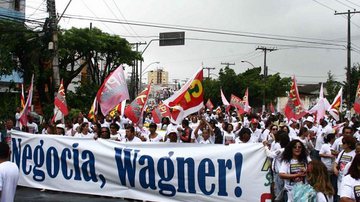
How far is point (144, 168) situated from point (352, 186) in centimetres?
466

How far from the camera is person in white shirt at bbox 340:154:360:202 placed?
4.08m

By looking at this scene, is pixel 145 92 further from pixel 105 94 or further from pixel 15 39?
pixel 15 39

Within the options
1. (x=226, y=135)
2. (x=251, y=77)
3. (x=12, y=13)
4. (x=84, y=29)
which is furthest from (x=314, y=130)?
(x=251, y=77)

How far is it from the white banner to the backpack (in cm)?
290

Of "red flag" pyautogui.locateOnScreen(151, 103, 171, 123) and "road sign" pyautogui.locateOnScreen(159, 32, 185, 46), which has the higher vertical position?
"road sign" pyautogui.locateOnScreen(159, 32, 185, 46)

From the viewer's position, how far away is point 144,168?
27.1 feet

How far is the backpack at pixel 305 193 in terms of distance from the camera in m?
4.19

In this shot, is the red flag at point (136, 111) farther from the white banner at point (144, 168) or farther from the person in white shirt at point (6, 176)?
the person in white shirt at point (6, 176)

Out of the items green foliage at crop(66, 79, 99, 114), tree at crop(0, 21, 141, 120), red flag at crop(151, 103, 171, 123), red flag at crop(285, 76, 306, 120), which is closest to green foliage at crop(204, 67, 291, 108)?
tree at crop(0, 21, 141, 120)

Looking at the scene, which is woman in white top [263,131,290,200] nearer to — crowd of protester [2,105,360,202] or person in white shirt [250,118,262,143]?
crowd of protester [2,105,360,202]

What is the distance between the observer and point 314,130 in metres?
13.4

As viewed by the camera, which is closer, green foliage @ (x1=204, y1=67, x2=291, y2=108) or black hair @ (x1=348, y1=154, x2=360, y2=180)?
black hair @ (x1=348, y1=154, x2=360, y2=180)

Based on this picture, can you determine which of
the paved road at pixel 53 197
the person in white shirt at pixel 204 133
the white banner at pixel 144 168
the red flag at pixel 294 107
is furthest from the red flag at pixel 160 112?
the paved road at pixel 53 197

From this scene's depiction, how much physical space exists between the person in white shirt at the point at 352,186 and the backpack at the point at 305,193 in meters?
0.24
